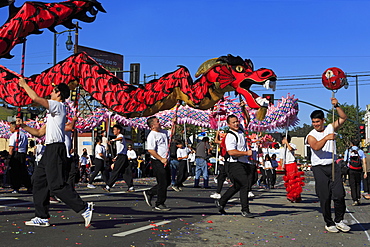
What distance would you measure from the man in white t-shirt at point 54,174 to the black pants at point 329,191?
340 cm

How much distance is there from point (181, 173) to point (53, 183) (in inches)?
405

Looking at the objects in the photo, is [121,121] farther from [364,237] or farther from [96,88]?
[364,237]

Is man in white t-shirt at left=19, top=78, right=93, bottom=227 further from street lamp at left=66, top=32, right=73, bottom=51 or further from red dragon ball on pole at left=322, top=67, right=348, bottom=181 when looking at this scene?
street lamp at left=66, top=32, right=73, bottom=51

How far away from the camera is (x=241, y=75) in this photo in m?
8.88

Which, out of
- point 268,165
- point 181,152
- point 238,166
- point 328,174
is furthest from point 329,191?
point 268,165

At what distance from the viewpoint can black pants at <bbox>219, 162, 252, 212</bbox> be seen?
8.96 metres

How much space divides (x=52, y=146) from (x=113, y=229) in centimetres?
146

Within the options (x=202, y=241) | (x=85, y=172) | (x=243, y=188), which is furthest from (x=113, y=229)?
(x=85, y=172)

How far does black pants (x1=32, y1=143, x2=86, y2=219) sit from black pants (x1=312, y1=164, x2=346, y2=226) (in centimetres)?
350

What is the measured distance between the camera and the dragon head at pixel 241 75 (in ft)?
28.0

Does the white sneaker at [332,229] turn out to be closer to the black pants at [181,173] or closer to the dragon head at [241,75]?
the dragon head at [241,75]

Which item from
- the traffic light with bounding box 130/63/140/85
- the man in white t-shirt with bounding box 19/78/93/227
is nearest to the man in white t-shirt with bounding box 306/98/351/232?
the man in white t-shirt with bounding box 19/78/93/227

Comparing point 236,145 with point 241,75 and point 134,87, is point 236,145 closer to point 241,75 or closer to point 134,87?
point 241,75

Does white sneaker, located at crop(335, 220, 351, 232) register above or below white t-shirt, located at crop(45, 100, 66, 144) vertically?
below
